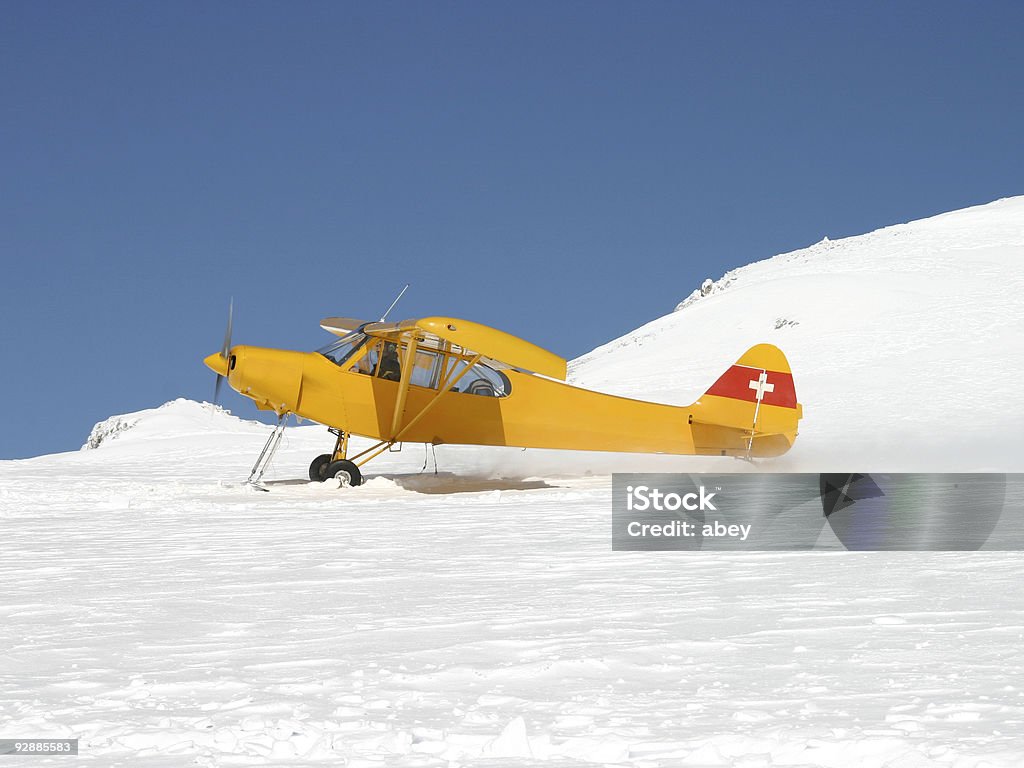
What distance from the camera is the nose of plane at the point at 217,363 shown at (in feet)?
41.2

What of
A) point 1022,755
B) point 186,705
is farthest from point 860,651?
point 186,705

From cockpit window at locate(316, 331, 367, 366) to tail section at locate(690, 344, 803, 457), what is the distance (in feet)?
15.2

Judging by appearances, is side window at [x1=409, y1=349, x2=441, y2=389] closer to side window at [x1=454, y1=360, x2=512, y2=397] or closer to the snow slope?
side window at [x1=454, y1=360, x2=512, y2=397]

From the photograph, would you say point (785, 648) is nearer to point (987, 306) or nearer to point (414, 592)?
point (414, 592)

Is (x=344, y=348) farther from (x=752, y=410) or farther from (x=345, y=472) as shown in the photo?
(x=752, y=410)

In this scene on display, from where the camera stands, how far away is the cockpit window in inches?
503

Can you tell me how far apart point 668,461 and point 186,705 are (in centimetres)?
1374

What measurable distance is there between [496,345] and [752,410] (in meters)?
4.76

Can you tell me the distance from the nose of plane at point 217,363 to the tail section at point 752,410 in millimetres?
6167

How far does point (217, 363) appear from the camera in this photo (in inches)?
497

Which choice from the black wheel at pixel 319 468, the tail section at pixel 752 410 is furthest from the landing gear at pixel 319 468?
the tail section at pixel 752 410

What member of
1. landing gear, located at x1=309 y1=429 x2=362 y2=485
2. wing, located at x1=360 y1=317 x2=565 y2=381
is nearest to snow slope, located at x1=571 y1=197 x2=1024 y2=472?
wing, located at x1=360 y1=317 x2=565 y2=381

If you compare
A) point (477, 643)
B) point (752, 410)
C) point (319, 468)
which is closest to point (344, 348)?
point (319, 468)

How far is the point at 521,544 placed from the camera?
23.4ft
